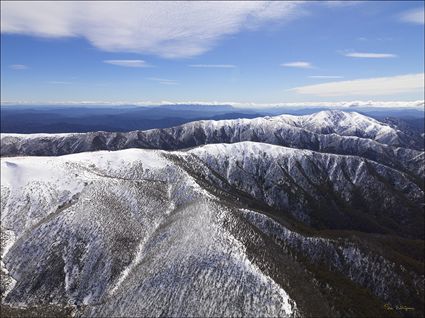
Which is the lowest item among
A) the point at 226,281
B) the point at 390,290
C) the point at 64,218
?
the point at 390,290

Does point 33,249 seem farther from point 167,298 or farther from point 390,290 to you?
point 390,290

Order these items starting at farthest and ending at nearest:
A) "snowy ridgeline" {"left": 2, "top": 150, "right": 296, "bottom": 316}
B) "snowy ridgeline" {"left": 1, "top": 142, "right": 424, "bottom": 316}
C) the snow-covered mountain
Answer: the snow-covered mountain < "snowy ridgeline" {"left": 1, "top": 142, "right": 424, "bottom": 316} < "snowy ridgeline" {"left": 2, "top": 150, "right": 296, "bottom": 316}

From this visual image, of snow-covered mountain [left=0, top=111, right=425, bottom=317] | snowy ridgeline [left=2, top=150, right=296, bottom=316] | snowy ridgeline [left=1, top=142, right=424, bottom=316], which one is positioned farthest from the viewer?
snow-covered mountain [left=0, top=111, right=425, bottom=317]

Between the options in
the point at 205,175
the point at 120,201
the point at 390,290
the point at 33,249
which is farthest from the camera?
the point at 205,175

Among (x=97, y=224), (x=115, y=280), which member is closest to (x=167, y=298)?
(x=115, y=280)

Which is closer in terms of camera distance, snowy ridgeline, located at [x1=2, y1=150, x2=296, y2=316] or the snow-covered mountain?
snowy ridgeline, located at [x1=2, y1=150, x2=296, y2=316]

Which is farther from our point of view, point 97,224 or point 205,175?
point 205,175

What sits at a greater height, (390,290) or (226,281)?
(226,281)

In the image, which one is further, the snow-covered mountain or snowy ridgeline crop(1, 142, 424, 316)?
the snow-covered mountain
